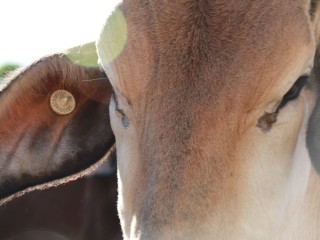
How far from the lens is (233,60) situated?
12.6ft

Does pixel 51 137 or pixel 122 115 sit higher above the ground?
pixel 122 115

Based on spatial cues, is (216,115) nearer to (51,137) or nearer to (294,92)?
(294,92)

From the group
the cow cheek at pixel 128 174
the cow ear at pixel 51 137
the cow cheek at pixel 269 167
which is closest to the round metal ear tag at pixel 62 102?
the cow ear at pixel 51 137

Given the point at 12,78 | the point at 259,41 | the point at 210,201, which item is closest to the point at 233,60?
the point at 259,41

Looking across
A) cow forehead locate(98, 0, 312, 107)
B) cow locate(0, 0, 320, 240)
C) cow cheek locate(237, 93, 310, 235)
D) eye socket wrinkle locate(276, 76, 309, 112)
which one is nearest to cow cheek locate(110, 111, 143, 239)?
cow locate(0, 0, 320, 240)

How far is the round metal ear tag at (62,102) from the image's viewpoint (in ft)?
18.4

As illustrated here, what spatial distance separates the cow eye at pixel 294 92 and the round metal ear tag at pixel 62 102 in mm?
2037

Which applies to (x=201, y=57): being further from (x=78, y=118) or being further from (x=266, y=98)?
(x=78, y=118)

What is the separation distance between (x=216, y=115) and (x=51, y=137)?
2.27 metres

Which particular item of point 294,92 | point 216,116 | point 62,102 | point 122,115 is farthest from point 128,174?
point 62,102

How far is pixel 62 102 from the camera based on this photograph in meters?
5.66

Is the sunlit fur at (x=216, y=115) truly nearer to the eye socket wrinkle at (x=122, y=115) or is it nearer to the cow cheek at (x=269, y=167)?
the cow cheek at (x=269, y=167)

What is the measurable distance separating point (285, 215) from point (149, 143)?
0.81 meters

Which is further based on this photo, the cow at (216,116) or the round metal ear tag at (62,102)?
the round metal ear tag at (62,102)
